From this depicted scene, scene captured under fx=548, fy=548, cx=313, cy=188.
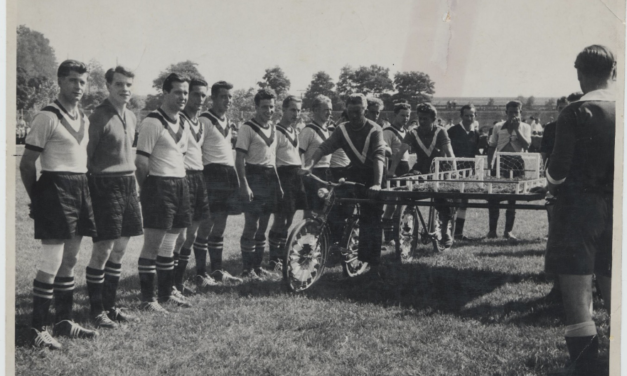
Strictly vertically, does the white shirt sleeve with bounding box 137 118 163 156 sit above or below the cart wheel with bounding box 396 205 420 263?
above

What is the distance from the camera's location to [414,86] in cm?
598

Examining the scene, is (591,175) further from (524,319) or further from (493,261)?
(493,261)

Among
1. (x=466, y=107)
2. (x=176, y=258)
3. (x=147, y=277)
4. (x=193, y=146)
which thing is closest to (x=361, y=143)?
(x=193, y=146)

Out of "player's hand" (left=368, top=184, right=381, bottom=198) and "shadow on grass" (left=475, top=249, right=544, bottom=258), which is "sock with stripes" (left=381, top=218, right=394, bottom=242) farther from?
"player's hand" (left=368, top=184, right=381, bottom=198)

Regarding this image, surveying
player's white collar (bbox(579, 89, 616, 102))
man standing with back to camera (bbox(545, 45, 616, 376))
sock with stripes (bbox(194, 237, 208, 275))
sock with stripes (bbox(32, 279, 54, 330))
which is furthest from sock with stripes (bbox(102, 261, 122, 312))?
player's white collar (bbox(579, 89, 616, 102))

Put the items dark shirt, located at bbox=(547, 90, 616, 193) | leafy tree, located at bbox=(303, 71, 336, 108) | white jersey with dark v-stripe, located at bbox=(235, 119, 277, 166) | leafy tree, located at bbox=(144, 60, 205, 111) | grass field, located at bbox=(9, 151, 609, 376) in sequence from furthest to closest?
white jersey with dark v-stripe, located at bbox=(235, 119, 277, 166)
leafy tree, located at bbox=(303, 71, 336, 108)
leafy tree, located at bbox=(144, 60, 205, 111)
grass field, located at bbox=(9, 151, 609, 376)
dark shirt, located at bbox=(547, 90, 616, 193)

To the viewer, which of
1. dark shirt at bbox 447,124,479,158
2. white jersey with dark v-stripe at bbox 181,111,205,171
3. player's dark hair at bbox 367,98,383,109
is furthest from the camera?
dark shirt at bbox 447,124,479,158

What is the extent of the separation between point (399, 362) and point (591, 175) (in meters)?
1.69

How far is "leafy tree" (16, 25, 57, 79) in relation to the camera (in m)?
3.96

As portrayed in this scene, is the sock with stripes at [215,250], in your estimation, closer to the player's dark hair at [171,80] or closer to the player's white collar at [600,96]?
the player's dark hair at [171,80]

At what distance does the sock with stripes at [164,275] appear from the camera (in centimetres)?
478

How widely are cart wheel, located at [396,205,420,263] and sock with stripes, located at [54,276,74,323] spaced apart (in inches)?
146

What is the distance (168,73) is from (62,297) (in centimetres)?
202

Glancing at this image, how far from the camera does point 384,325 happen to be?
13.9 ft
